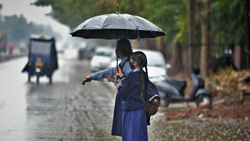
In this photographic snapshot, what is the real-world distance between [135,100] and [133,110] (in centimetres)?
13

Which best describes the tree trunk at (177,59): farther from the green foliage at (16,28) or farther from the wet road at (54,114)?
the green foliage at (16,28)

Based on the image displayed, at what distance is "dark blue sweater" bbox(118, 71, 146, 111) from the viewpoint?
→ 524 centimetres

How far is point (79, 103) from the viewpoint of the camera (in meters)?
13.3

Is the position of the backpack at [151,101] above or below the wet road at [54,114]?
above

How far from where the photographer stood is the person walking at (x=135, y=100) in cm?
526

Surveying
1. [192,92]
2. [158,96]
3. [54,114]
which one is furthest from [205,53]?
[158,96]

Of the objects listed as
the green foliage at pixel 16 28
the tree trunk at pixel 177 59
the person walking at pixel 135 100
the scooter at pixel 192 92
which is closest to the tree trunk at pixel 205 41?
the scooter at pixel 192 92

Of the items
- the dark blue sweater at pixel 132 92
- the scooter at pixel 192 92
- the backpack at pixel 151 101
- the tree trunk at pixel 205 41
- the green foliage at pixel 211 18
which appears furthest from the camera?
the tree trunk at pixel 205 41

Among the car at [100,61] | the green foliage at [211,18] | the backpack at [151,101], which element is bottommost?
the car at [100,61]

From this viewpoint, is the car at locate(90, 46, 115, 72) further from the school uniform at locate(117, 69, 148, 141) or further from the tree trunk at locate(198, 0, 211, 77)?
the school uniform at locate(117, 69, 148, 141)

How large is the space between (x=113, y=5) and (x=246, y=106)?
773 inches

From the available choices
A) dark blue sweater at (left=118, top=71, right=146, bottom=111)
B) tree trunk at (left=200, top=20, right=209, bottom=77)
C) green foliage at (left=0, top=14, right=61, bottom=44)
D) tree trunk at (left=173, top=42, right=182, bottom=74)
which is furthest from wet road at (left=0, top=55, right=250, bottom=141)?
green foliage at (left=0, top=14, right=61, bottom=44)

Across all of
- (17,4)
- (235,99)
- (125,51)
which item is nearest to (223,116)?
(235,99)

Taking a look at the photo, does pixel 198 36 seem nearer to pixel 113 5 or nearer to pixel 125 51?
pixel 113 5
